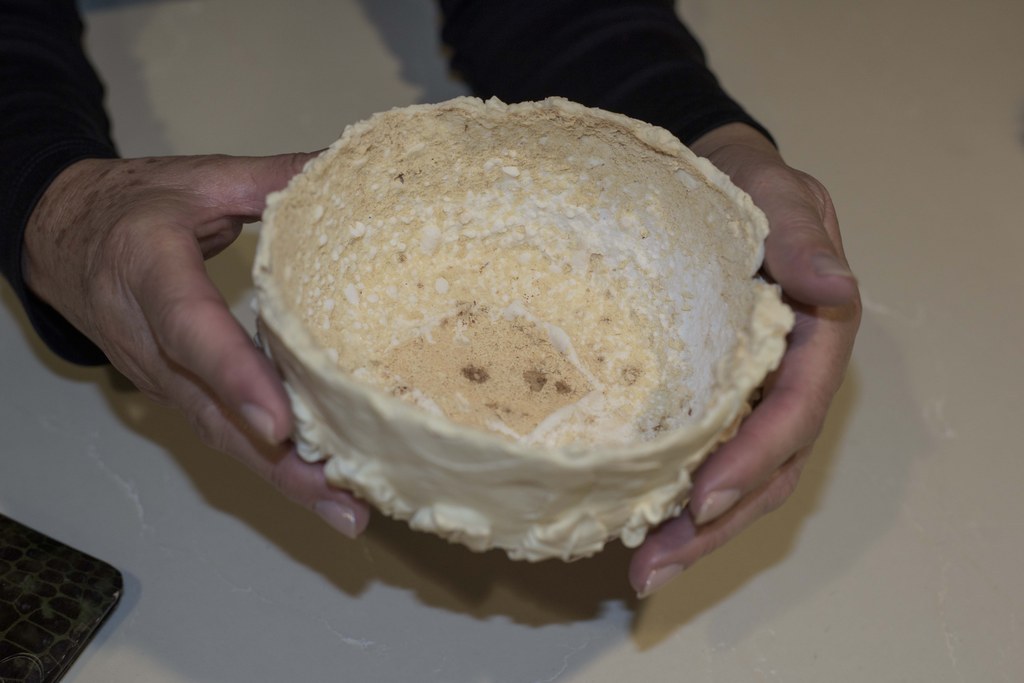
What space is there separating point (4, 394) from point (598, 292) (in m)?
0.65

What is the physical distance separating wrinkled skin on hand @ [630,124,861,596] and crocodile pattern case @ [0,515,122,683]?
19.1 inches

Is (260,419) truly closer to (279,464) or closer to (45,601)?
(279,464)

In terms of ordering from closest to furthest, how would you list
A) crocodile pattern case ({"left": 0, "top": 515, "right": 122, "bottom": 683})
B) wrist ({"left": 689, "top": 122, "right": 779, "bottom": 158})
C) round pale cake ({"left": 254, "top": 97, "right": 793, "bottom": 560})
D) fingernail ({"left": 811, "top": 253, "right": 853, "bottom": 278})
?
round pale cake ({"left": 254, "top": 97, "right": 793, "bottom": 560}), fingernail ({"left": 811, "top": 253, "right": 853, "bottom": 278}), crocodile pattern case ({"left": 0, "top": 515, "right": 122, "bottom": 683}), wrist ({"left": 689, "top": 122, "right": 779, "bottom": 158})

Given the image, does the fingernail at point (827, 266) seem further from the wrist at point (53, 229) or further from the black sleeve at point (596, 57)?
the wrist at point (53, 229)

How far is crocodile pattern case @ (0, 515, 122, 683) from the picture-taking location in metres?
0.87

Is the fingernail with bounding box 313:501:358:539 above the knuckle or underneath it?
above

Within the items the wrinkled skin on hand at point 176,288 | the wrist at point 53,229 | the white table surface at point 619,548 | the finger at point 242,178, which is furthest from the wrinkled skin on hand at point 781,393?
the wrist at point 53,229

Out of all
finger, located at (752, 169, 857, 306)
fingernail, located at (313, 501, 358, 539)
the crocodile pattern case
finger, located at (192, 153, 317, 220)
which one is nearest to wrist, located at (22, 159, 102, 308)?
finger, located at (192, 153, 317, 220)

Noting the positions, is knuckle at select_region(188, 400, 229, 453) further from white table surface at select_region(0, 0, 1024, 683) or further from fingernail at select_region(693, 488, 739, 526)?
fingernail at select_region(693, 488, 739, 526)

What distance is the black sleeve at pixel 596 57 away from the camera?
109cm

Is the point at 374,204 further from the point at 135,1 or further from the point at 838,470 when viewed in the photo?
the point at 135,1

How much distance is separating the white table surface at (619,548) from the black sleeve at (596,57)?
6.8 inches

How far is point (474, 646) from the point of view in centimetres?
92

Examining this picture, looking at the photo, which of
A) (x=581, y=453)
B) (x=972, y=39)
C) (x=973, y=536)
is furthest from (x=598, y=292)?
(x=972, y=39)
